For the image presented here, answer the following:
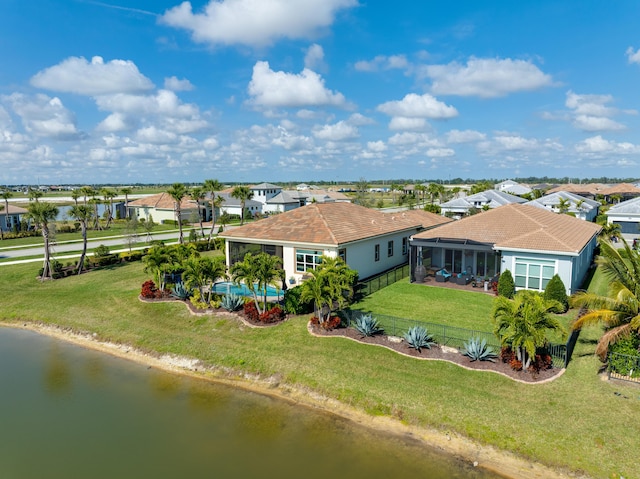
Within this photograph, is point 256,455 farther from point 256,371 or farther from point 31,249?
point 31,249

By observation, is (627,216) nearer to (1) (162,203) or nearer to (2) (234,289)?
(2) (234,289)

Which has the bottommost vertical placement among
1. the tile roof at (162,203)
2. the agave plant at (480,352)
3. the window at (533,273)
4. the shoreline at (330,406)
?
the shoreline at (330,406)

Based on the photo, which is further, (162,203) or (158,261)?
(162,203)

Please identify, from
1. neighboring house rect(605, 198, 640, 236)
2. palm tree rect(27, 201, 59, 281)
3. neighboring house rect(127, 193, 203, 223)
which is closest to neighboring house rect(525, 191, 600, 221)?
neighboring house rect(605, 198, 640, 236)

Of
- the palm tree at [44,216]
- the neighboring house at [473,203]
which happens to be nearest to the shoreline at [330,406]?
the palm tree at [44,216]

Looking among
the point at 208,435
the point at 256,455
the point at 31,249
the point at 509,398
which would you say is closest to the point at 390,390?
the point at 509,398

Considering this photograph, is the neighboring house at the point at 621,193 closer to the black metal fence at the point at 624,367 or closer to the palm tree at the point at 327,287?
the black metal fence at the point at 624,367

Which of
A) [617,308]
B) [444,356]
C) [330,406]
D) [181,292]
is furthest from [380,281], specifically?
[617,308]
